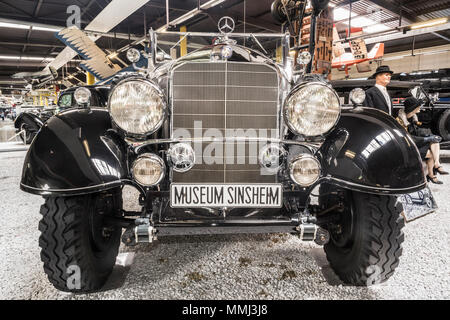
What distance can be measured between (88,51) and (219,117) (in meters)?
8.73

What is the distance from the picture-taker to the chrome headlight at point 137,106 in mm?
1418

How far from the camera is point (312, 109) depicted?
1.50 metres

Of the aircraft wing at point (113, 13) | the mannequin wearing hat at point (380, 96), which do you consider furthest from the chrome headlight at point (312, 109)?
the aircraft wing at point (113, 13)

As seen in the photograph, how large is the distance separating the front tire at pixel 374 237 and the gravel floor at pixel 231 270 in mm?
137

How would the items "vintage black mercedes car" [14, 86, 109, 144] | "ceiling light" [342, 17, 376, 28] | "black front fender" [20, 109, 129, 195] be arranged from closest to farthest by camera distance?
"black front fender" [20, 109, 129, 195] < "vintage black mercedes car" [14, 86, 109, 144] < "ceiling light" [342, 17, 376, 28]

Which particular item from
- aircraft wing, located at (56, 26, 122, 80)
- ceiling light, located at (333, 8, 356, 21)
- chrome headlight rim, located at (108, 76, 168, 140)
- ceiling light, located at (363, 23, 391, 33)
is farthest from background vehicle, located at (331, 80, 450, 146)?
aircraft wing, located at (56, 26, 122, 80)

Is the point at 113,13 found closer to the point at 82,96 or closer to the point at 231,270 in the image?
the point at 82,96

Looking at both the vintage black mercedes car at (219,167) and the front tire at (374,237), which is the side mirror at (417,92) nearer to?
the vintage black mercedes car at (219,167)

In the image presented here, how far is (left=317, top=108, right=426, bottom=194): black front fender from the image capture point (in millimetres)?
1396

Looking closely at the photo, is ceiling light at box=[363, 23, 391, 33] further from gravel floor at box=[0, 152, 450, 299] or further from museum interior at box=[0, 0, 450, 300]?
Answer: museum interior at box=[0, 0, 450, 300]

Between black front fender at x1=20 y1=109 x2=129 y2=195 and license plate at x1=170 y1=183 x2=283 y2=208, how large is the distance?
32 cm
